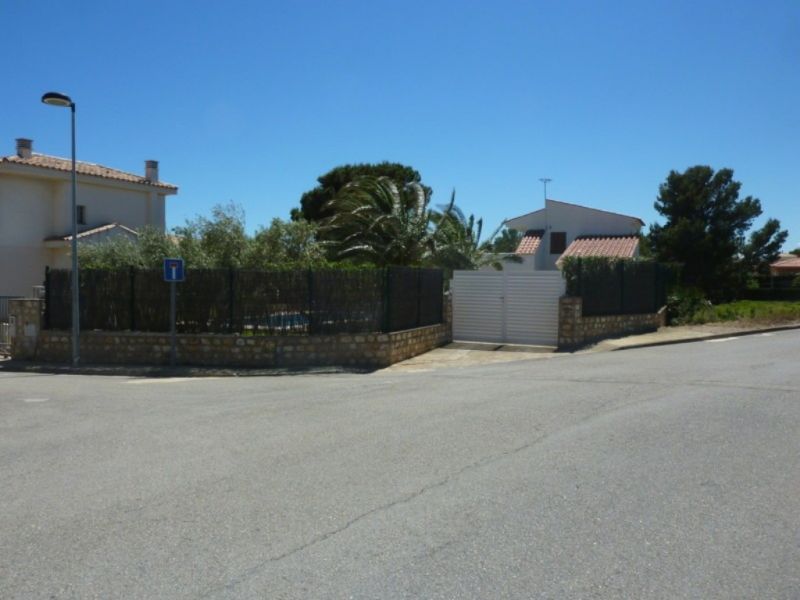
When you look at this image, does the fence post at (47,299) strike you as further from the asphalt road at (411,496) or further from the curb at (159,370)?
the asphalt road at (411,496)

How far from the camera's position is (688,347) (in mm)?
19047

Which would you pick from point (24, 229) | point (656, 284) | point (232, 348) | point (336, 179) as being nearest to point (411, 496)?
point (232, 348)

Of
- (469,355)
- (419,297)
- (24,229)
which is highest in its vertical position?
(24,229)

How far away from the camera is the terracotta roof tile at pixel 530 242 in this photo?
142 feet

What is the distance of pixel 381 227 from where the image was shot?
87.4ft

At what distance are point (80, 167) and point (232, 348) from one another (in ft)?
65.2

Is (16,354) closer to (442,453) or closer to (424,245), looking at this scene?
(424,245)

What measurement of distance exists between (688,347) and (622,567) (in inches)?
621

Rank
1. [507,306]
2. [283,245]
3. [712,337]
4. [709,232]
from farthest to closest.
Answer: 1. [709,232]
2. [283,245]
3. [712,337]
4. [507,306]

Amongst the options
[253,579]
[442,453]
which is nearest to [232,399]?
[442,453]

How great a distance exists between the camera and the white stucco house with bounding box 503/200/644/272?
42.0m

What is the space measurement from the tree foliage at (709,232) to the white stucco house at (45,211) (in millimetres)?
32040

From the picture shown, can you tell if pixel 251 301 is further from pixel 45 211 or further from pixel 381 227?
pixel 45 211

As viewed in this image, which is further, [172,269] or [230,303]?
[230,303]
